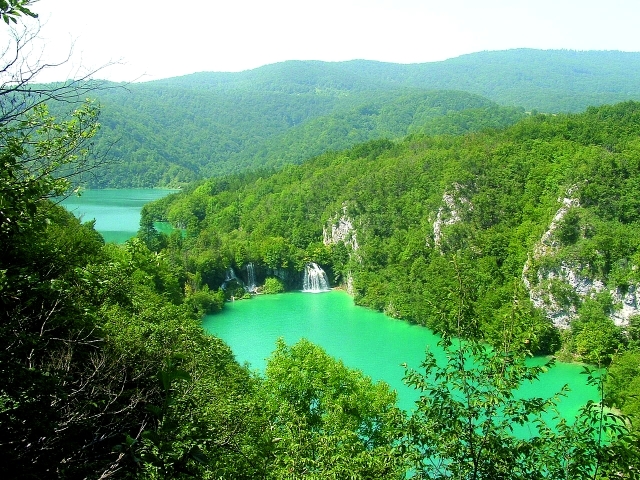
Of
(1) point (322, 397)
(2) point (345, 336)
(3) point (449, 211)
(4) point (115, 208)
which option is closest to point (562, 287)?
(3) point (449, 211)

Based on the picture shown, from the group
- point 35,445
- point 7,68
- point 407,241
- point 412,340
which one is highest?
point 7,68

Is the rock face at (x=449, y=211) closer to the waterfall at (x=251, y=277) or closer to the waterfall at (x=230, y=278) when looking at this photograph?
the waterfall at (x=251, y=277)

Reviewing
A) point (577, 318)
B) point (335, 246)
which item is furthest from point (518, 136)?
point (577, 318)

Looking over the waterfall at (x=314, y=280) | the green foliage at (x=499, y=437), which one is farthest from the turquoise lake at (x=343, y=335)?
the green foliage at (x=499, y=437)

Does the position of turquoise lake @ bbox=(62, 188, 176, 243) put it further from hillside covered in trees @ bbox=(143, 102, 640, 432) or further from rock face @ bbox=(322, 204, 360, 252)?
rock face @ bbox=(322, 204, 360, 252)

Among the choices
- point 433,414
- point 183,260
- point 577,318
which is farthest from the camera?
point 183,260

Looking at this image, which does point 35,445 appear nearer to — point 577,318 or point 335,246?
point 577,318
